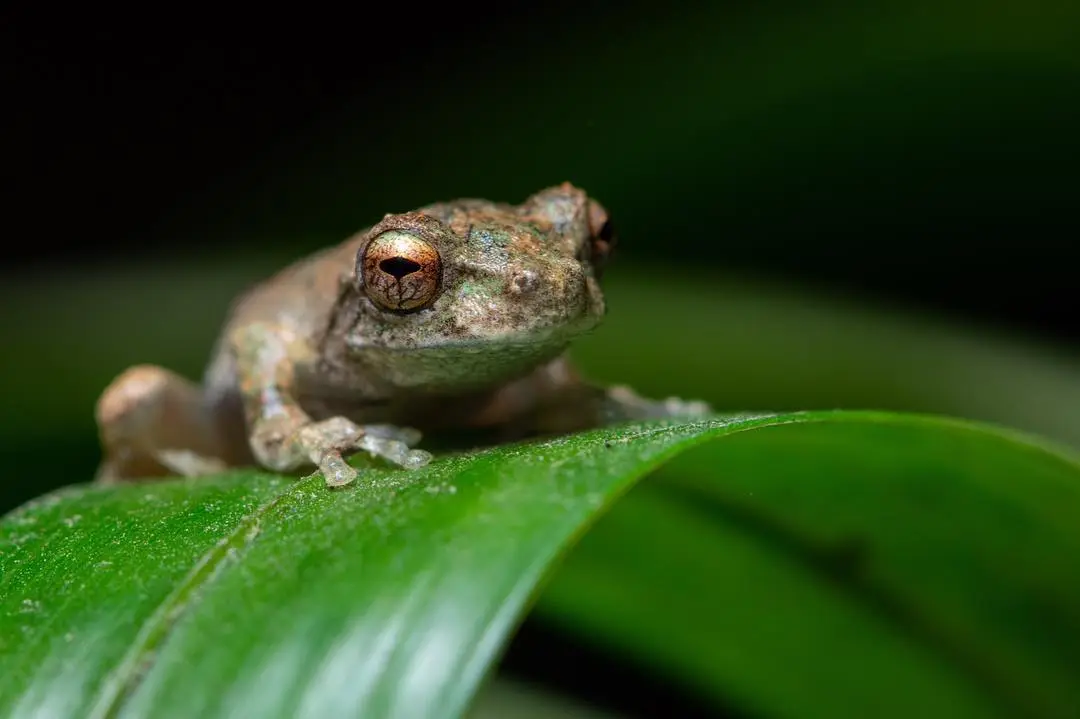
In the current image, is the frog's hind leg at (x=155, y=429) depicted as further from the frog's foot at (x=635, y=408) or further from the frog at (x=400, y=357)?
the frog's foot at (x=635, y=408)

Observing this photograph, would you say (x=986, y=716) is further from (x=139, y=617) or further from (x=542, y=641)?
(x=139, y=617)

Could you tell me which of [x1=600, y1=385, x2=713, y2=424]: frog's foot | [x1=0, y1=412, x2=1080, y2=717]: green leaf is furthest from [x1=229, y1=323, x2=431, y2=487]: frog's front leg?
[x1=600, y1=385, x2=713, y2=424]: frog's foot

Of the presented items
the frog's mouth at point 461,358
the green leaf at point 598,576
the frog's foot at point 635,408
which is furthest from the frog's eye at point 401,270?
the frog's foot at point 635,408

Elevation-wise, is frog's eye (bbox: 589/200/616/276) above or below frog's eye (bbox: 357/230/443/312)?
above

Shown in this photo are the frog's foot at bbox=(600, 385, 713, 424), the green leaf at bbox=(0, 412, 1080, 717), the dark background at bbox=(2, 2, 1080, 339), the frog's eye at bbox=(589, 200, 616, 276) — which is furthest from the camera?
the dark background at bbox=(2, 2, 1080, 339)

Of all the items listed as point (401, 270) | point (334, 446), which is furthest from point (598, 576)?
point (401, 270)

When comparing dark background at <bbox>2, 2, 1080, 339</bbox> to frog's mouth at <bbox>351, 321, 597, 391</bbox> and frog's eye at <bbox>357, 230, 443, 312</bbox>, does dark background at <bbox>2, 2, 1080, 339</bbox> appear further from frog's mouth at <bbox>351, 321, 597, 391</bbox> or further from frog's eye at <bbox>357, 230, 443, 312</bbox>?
frog's eye at <bbox>357, 230, 443, 312</bbox>

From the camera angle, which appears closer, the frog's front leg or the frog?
the frog's front leg
